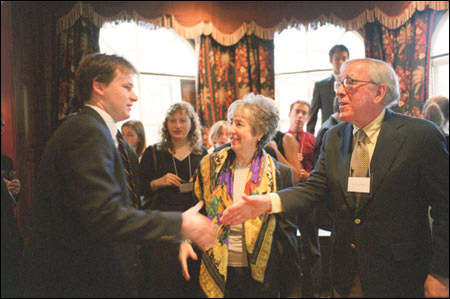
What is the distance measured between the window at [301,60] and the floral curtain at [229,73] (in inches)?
20.4

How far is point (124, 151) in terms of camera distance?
1.27 meters

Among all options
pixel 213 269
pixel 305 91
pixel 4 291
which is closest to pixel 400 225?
pixel 213 269

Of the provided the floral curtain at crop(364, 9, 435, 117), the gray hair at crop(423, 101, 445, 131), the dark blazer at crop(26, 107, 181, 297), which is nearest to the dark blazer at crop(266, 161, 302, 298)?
the dark blazer at crop(26, 107, 181, 297)

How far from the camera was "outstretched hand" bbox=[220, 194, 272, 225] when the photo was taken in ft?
4.56

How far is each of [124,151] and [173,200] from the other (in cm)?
88

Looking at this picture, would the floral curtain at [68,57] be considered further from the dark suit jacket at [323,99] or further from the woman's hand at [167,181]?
the dark suit jacket at [323,99]

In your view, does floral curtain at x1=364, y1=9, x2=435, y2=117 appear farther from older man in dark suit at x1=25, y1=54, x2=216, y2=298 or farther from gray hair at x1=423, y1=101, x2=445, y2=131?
older man in dark suit at x1=25, y1=54, x2=216, y2=298

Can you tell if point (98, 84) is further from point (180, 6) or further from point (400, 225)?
point (180, 6)

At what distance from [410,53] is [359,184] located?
3532mm

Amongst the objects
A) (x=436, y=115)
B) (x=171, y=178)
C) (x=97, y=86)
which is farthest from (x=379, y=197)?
(x=436, y=115)

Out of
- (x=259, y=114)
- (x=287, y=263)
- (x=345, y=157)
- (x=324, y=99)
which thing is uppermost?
(x=324, y=99)

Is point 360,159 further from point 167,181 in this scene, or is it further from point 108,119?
point 167,181

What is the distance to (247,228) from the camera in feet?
5.44

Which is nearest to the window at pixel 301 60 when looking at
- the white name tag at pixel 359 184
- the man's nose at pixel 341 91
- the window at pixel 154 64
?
the window at pixel 154 64
